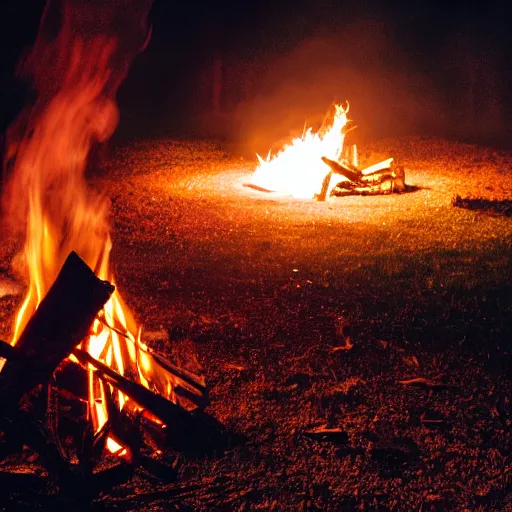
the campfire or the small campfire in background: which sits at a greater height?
the small campfire in background

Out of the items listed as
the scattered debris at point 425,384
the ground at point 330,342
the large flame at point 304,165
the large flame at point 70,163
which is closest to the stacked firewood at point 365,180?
the large flame at point 304,165

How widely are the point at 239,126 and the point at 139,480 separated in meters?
17.3

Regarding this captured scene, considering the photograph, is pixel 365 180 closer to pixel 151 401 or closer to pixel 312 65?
pixel 151 401

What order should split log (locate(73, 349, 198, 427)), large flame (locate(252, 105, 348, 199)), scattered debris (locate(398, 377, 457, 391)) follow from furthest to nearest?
large flame (locate(252, 105, 348, 199)) → scattered debris (locate(398, 377, 457, 391)) → split log (locate(73, 349, 198, 427))

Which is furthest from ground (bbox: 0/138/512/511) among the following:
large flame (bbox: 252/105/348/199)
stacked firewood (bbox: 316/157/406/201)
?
large flame (bbox: 252/105/348/199)

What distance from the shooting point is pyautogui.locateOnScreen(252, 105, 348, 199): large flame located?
11.3 meters

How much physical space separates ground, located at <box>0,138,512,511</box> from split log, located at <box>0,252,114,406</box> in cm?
61

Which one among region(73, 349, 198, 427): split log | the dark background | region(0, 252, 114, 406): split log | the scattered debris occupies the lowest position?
the scattered debris

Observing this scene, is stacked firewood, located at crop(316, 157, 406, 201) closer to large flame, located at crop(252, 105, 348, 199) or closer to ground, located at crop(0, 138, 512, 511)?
large flame, located at crop(252, 105, 348, 199)

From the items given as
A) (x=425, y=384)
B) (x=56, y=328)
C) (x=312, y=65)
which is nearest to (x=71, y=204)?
(x=56, y=328)

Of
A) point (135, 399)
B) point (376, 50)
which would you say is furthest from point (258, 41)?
point (135, 399)

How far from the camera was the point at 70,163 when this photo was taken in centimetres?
716

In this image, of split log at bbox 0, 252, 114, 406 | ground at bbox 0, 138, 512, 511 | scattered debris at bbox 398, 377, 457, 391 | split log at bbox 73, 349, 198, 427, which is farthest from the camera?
scattered debris at bbox 398, 377, 457, 391

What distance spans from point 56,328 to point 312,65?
22.1 metres
